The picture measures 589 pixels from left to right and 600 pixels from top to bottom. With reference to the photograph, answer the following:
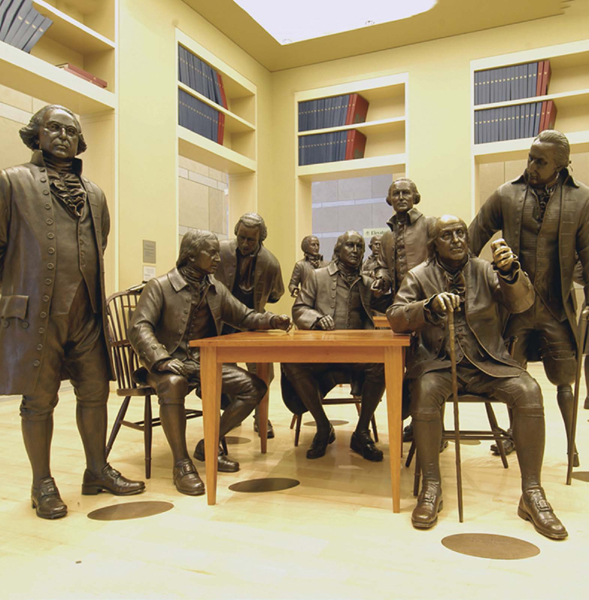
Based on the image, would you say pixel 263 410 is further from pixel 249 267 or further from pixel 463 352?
pixel 463 352

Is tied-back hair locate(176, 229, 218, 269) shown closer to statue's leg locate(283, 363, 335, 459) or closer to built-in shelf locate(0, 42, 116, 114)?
statue's leg locate(283, 363, 335, 459)

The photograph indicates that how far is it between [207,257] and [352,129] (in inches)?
Answer: 205

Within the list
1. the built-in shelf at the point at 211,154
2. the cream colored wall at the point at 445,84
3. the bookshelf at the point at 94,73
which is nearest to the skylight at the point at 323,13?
the cream colored wall at the point at 445,84

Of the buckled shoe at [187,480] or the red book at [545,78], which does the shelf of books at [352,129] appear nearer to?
the red book at [545,78]

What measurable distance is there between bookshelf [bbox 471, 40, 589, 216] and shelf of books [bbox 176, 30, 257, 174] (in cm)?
277

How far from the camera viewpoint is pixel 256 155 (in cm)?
781

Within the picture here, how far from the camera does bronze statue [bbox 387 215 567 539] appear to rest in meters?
2.28

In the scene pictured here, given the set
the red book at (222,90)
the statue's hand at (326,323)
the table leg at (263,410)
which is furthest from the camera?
the red book at (222,90)

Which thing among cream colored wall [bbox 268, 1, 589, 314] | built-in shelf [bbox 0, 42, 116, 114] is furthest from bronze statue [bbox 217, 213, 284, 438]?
cream colored wall [bbox 268, 1, 589, 314]

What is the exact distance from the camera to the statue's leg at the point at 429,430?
2.33 meters

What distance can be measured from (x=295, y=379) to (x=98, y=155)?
10.7 ft

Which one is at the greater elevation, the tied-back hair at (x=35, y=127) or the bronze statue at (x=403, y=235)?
the tied-back hair at (x=35, y=127)

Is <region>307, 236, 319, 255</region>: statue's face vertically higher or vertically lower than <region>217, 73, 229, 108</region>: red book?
lower

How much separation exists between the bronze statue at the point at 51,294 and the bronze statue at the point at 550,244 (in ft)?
6.27
